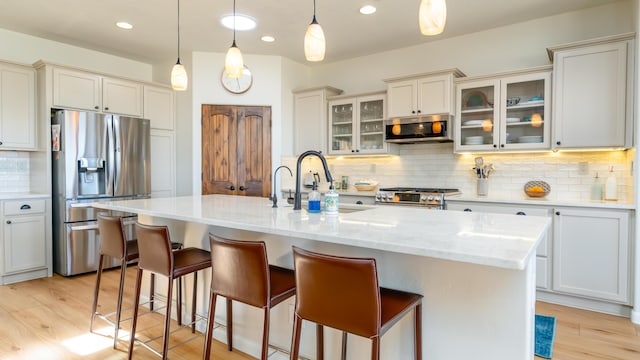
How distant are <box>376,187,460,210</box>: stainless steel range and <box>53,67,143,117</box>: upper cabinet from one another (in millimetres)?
3290

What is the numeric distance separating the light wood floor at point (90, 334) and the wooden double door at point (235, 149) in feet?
6.20

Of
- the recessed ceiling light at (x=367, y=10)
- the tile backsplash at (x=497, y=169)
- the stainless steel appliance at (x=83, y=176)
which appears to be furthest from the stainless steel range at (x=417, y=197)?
the stainless steel appliance at (x=83, y=176)

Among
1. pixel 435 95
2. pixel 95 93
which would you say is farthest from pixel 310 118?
pixel 95 93

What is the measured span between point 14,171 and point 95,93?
1.25 meters

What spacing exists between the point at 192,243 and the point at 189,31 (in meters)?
2.61

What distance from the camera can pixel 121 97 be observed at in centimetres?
463

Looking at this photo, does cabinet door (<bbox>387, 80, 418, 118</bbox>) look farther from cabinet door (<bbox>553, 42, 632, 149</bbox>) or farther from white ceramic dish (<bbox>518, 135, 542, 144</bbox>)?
cabinet door (<bbox>553, 42, 632, 149</bbox>)

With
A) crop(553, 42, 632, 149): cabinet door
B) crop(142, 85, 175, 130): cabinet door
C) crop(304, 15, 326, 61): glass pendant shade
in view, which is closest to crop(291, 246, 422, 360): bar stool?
crop(304, 15, 326, 61): glass pendant shade

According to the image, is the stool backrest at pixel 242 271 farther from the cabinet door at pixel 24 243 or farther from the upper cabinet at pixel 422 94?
the cabinet door at pixel 24 243

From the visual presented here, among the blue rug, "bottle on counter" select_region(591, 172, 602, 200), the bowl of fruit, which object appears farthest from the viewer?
the bowl of fruit

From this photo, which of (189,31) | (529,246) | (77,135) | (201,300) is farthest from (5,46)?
(529,246)

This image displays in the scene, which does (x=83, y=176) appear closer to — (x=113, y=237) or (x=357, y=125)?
(x=113, y=237)

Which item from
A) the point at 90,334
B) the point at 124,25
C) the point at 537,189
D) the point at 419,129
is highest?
the point at 124,25

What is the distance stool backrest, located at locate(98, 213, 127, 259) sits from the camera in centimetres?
249
